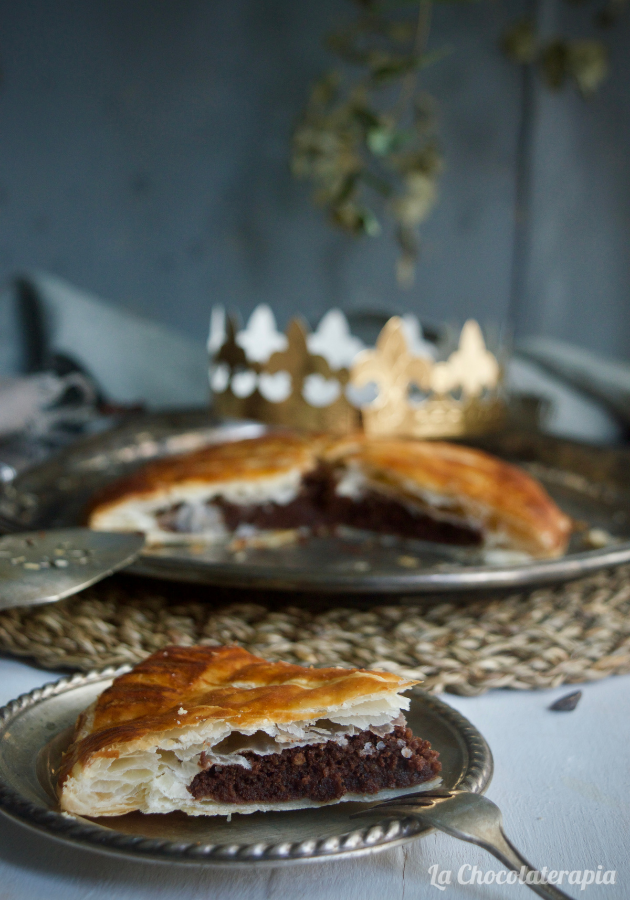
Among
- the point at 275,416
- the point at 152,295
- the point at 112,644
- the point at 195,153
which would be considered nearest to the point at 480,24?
the point at 195,153

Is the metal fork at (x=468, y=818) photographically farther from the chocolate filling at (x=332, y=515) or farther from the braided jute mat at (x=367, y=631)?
the chocolate filling at (x=332, y=515)

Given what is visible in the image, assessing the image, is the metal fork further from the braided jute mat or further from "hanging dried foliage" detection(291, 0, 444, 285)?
"hanging dried foliage" detection(291, 0, 444, 285)

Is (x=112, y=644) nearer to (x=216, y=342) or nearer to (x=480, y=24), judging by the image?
(x=216, y=342)

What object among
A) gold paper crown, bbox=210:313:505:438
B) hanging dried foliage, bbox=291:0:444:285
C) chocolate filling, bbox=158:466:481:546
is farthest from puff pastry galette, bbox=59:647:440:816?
hanging dried foliage, bbox=291:0:444:285

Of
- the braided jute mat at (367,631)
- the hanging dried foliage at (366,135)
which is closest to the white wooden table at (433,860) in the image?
the braided jute mat at (367,631)

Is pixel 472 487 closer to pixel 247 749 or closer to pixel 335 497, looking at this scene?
pixel 335 497

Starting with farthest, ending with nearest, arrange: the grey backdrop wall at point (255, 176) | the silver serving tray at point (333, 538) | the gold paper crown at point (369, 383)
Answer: the grey backdrop wall at point (255, 176) → the gold paper crown at point (369, 383) → the silver serving tray at point (333, 538)
